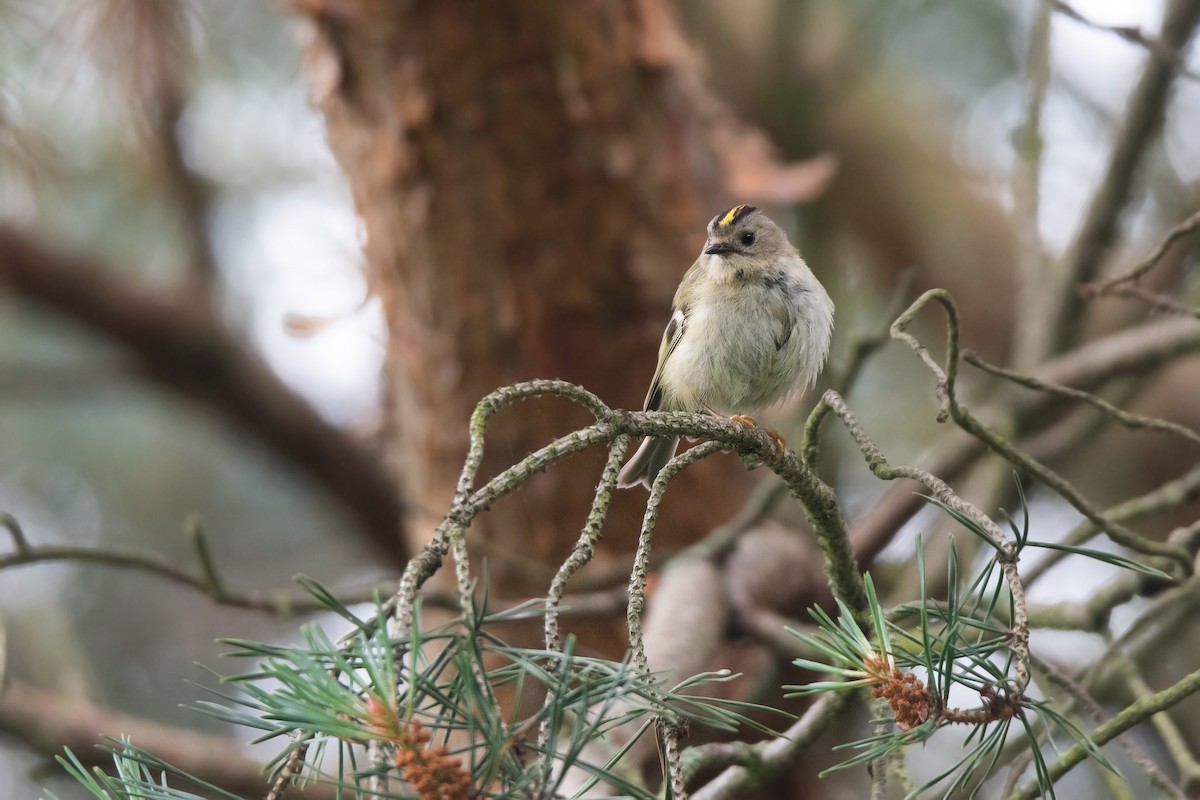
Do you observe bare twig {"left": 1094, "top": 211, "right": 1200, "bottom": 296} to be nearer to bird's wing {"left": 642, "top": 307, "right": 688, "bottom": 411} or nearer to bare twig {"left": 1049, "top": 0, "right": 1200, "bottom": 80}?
bare twig {"left": 1049, "top": 0, "right": 1200, "bottom": 80}

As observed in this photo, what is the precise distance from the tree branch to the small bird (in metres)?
1.62

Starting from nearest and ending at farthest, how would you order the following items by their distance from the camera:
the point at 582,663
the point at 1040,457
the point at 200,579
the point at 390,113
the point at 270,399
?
the point at 582,663 < the point at 200,579 < the point at 1040,457 < the point at 390,113 < the point at 270,399

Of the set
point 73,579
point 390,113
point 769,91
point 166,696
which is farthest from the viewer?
point 73,579

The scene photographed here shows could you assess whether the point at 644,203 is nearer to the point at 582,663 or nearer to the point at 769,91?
the point at 769,91

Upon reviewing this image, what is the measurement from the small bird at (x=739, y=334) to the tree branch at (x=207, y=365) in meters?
1.62

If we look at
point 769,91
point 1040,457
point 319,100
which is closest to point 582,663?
point 1040,457

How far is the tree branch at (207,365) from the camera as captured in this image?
377 cm

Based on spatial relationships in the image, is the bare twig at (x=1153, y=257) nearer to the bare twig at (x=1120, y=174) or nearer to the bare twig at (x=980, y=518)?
the bare twig at (x=980, y=518)

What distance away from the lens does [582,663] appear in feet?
3.44

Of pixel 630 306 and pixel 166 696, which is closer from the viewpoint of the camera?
pixel 630 306

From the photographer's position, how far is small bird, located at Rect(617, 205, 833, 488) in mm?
2723

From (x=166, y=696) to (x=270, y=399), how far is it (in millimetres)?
2582

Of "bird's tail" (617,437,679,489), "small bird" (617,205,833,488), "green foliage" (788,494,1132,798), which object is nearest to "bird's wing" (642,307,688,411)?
"small bird" (617,205,833,488)

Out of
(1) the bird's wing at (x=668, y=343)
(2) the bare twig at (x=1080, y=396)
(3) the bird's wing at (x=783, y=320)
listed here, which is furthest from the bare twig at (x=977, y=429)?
(1) the bird's wing at (x=668, y=343)
